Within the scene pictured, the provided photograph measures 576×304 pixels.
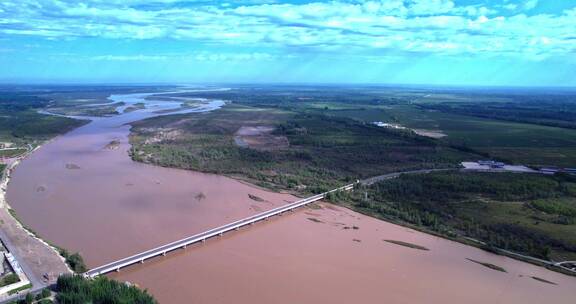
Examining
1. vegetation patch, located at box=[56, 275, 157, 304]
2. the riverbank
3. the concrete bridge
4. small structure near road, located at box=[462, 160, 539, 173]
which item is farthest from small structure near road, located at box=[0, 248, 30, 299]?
small structure near road, located at box=[462, 160, 539, 173]

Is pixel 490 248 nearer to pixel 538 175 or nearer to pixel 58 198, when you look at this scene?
pixel 538 175

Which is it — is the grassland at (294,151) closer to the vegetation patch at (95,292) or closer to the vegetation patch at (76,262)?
the vegetation patch at (76,262)

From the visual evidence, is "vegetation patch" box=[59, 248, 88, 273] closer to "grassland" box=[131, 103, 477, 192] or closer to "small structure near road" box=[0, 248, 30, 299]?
"small structure near road" box=[0, 248, 30, 299]

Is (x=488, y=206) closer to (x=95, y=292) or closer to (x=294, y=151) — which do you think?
(x=294, y=151)

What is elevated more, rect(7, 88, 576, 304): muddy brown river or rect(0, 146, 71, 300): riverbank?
rect(0, 146, 71, 300): riverbank

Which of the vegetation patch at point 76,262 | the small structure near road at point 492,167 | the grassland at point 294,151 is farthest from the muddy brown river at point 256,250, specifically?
the small structure near road at point 492,167

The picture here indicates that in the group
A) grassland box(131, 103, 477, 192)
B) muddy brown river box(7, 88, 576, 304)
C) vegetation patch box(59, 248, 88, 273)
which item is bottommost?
muddy brown river box(7, 88, 576, 304)
